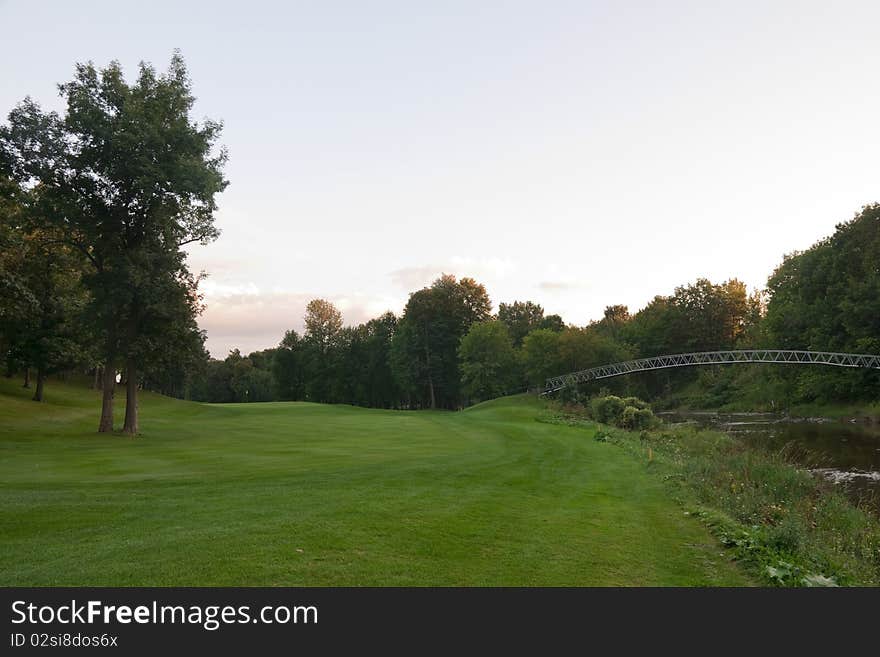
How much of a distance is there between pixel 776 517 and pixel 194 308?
2788cm

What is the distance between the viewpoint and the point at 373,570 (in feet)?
25.8

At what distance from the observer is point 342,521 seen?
10273 mm

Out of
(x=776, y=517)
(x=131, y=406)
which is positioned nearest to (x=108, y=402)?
(x=131, y=406)

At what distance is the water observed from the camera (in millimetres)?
21219

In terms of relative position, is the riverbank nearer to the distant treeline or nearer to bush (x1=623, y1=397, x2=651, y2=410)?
the distant treeline

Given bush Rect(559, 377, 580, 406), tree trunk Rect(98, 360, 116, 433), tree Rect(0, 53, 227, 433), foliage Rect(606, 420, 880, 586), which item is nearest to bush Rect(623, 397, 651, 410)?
bush Rect(559, 377, 580, 406)

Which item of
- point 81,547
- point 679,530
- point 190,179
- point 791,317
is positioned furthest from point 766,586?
point 791,317

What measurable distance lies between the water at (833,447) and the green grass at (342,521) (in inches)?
309

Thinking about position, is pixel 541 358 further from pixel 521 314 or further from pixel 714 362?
pixel 521 314

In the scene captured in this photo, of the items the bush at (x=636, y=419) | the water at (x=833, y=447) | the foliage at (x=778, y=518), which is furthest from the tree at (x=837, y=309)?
the foliage at (x=778, y=518)

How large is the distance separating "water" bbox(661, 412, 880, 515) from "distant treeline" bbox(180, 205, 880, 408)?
12.2 meters

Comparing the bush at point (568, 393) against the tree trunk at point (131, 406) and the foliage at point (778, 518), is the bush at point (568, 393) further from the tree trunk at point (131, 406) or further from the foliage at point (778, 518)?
the tree trunk at point (131, 406)

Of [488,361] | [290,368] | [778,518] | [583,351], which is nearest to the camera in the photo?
[778,518]
